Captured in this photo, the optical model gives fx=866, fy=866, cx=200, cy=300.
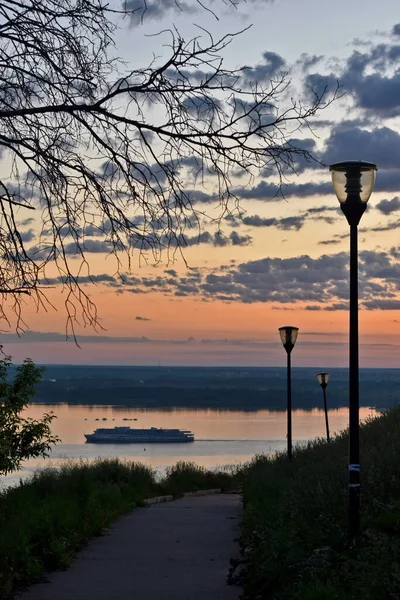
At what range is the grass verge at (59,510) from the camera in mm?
9805

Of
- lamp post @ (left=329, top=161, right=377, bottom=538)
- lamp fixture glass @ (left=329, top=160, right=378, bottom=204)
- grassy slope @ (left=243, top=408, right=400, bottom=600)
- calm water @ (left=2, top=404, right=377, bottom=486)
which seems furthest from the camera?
calm water @ (left=2, top=404, right=377, bottom=486)

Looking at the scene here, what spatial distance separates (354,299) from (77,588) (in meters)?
4.41

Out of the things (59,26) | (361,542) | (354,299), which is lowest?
(361,542)

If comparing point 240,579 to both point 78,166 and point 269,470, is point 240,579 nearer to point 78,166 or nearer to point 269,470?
point 78,166

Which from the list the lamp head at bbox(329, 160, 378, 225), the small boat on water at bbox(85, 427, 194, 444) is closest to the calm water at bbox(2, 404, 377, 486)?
the small boat on water at bbox(85, 427, 194, 444)

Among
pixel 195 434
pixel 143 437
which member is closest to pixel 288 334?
pixel 143 437

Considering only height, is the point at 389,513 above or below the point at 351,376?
below

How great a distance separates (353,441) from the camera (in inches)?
360

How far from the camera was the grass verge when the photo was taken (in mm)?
9805

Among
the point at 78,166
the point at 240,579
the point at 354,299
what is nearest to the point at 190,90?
the point at 78,166

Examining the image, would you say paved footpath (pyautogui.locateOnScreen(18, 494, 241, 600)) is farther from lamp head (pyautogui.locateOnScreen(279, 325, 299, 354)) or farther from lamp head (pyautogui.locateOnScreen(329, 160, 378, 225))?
lamp head (pyautogui.locateOnScreen(279, 325, 299, 354))

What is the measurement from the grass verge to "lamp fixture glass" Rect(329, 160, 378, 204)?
5.44 m

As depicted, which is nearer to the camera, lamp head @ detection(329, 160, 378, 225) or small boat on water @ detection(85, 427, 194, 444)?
lamp head @ detection(329, 160, 378, 225)

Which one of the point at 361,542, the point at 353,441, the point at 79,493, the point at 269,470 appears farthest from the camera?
the point at 269,470
